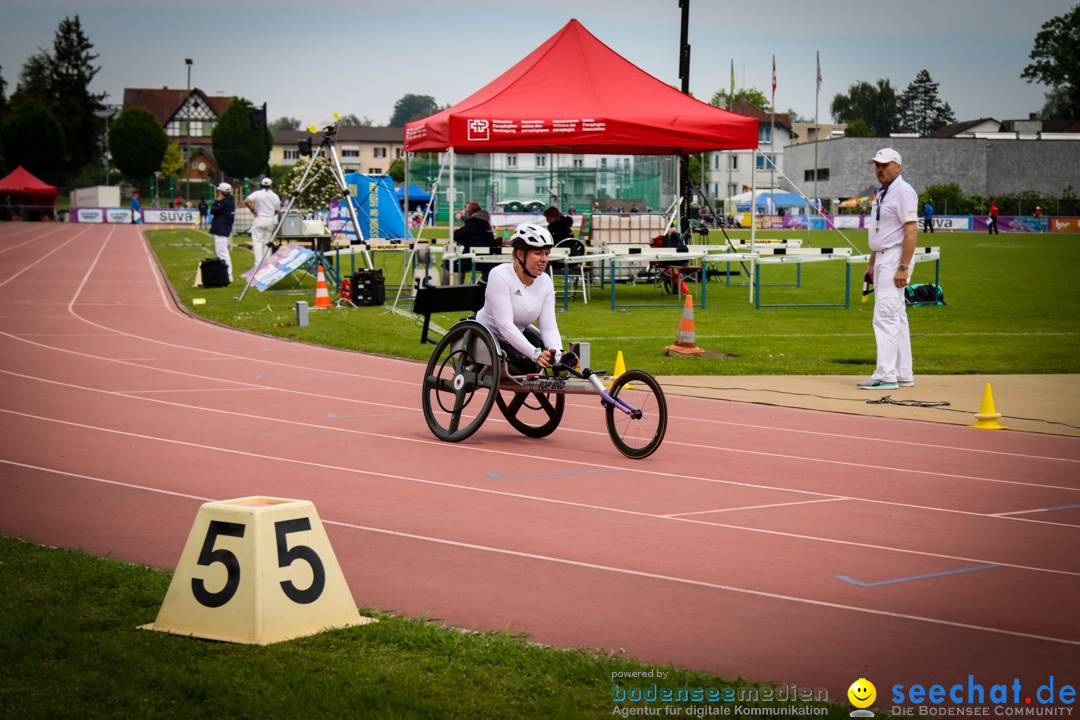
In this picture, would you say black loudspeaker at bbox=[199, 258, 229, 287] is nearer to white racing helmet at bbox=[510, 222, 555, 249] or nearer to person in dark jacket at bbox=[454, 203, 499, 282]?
person in dark jacket at bbox=[454, 203, 499, 282]

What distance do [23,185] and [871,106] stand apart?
128 m

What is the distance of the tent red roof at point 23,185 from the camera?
8564 centimetres

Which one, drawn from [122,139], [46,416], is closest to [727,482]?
[46,416]

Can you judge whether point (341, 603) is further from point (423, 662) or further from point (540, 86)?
point (540, 86)

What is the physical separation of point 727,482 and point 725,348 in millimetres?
7600

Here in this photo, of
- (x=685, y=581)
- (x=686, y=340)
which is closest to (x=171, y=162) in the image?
(x=686, y=340)

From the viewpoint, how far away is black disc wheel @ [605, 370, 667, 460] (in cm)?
909

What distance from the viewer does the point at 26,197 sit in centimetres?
8756

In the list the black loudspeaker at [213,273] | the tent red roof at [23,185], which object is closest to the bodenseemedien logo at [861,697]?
the black loudspeaker at [213,273]

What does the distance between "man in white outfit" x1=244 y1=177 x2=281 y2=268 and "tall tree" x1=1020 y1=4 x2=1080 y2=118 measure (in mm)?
106993

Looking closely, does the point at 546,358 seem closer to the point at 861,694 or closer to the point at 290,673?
the point at 290,673

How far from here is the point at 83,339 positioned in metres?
17.4

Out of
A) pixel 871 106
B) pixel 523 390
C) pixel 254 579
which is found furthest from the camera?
pixel 871 106

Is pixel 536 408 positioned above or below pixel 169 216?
below
